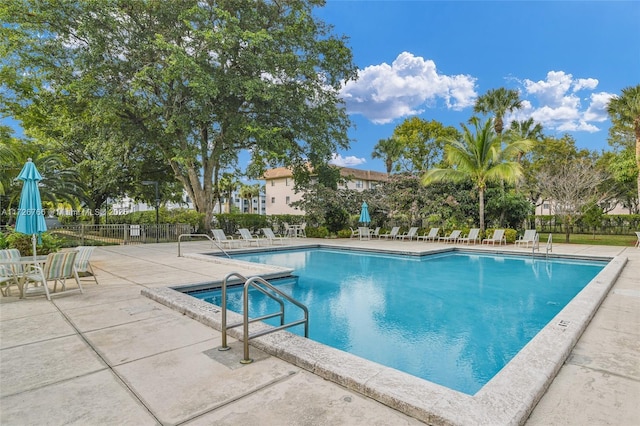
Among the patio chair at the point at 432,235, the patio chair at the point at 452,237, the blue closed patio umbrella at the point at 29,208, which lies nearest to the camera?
the blue closed patio umbrella at the point at 29,208

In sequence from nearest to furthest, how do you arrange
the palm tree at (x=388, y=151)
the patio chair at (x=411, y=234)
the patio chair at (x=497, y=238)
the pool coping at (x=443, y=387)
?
the pool coping at (x=443, y=387), the patio chair at (x=497, y=238), the patio chair at (x=411, y=234), the palm tree at (x=388, y=151)

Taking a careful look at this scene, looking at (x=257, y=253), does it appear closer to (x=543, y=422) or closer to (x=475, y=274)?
(x=475, y=274)

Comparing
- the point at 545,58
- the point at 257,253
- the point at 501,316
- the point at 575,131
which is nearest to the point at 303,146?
the point at 257,253

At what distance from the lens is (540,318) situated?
6.36 metres

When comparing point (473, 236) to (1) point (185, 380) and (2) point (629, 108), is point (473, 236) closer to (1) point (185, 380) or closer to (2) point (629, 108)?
(2) point (629, 108)

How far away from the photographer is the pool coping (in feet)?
7.93

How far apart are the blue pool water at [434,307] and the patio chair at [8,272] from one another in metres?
3.06

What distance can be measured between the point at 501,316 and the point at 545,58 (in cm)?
2563

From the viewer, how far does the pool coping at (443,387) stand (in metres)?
2.42

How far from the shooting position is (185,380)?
2.98m

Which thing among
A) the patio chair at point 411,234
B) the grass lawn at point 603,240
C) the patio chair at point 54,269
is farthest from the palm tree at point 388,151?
the patio chair at point 54,269

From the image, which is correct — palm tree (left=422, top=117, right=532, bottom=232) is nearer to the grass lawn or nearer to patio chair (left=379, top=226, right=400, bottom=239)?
patio chair (left=379, top=226, right=400, bottom=239)

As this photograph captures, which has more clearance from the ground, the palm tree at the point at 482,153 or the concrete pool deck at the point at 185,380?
the palm tree at the point at 482,153

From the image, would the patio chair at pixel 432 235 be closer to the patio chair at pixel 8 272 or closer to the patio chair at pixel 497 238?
the patio chair at pixel 497 238
